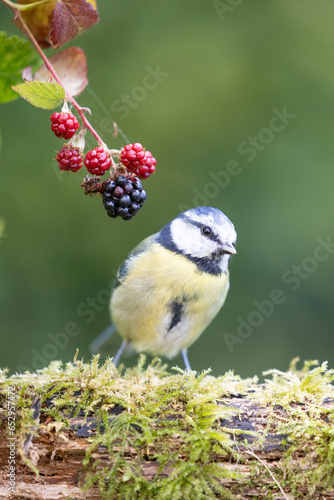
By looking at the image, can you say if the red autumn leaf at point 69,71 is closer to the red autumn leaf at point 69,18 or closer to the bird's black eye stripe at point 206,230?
the red autumn leaf at point 69,18

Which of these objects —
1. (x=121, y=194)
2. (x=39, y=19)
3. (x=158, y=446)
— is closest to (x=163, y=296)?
(x=158, y=446)

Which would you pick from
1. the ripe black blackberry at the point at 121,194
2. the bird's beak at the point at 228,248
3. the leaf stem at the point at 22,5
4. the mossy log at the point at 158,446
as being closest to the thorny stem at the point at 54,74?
the leaf stem at the point at 22,5

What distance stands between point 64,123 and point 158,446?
33.7 inches

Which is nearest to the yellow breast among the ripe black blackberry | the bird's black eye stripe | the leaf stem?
the bird's black eye stripe

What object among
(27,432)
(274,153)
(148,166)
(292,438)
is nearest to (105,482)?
(27,432)

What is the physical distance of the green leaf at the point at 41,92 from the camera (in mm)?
1160

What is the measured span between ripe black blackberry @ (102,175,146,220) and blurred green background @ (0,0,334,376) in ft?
6.17

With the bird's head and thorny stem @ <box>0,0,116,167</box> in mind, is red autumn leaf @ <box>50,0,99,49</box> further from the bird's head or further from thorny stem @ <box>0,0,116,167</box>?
the bird's head

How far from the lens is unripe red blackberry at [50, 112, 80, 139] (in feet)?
4.03

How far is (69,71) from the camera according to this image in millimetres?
1323

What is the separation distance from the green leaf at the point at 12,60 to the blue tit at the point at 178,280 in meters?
1.11

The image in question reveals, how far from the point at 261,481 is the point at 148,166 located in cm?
87

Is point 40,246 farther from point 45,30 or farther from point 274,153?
point 45,30

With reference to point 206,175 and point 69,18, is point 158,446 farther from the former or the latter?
point 206,175
